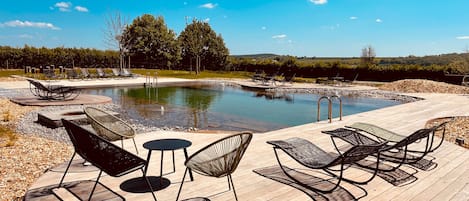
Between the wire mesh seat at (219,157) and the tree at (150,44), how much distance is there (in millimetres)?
29727

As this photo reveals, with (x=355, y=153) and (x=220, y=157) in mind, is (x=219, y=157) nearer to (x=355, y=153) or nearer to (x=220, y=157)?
(x=220, y=157)

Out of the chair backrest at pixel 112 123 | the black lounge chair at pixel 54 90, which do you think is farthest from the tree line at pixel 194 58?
the chair backrest at pixel 112 123

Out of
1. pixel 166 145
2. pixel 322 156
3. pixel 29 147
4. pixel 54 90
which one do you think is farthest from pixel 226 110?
pixel 166 145

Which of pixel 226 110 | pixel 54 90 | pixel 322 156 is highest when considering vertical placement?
pixel 54 90

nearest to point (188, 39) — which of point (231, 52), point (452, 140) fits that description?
point (231, 52)

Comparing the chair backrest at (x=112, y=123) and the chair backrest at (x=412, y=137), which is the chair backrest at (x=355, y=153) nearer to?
the chair backrest at (x=412, y=137)

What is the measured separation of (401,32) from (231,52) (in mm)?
15227

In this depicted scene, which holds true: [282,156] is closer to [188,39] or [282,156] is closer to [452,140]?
[452,140]

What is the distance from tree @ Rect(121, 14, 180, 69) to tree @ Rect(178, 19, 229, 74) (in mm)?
1376

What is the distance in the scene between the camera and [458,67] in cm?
1905

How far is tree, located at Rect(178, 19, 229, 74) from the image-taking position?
89.5 ft

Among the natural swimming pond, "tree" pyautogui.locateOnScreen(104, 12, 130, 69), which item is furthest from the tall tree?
the natural swimming pond

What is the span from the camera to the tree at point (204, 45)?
2727 cm

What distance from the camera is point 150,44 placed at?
31.5 metres
